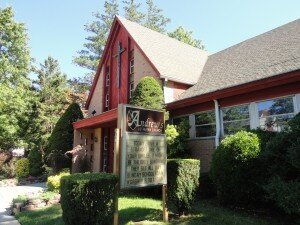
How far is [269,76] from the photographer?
34.3 ft

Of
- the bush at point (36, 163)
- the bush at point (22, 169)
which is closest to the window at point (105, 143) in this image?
the bush at point (36, 163)

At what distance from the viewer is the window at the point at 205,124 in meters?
13.2

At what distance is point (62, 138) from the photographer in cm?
2033

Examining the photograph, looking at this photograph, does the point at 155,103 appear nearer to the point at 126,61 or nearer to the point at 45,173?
the point at 126,61

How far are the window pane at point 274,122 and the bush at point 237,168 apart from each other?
8.73 ft

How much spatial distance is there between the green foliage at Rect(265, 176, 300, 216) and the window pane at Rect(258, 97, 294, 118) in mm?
4700

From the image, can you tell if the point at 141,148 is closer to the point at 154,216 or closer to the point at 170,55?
the point at 154,216

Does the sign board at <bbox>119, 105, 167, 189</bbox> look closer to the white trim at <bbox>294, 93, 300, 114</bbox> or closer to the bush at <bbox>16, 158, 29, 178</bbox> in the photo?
the white trim at <bbox>294, 93, 300, 114</bbox>

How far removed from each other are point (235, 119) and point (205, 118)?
161cm

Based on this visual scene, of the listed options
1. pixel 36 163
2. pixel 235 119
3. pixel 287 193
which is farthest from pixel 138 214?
pixel 36 163

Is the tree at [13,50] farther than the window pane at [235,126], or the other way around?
the tree at [13,50]

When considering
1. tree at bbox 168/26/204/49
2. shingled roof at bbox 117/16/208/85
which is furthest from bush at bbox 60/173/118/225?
tree at bbox 168/26/204/49

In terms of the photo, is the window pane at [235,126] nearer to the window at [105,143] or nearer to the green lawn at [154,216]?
the green lawn at [154,216]

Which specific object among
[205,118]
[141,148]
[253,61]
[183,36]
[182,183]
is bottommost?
[182,183]
